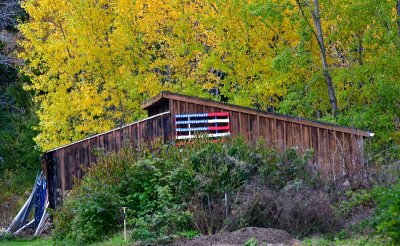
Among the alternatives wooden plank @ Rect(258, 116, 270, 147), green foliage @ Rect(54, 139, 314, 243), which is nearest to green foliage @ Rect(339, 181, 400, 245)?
green foliage @ Rect(54, 139, 314, 243)

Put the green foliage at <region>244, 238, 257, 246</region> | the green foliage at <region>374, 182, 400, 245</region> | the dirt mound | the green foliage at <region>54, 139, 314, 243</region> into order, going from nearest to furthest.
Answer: the green foliage at <region>374, 182, 400, 245</region> → the green foliage at <region>244, 238, 257, 246</region> → the dirt mound → the green foliage at <region>54, 139, 314, 243</region>

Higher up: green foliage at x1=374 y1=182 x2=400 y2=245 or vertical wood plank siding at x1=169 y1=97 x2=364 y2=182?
vertical wood plank siding at x1=169 y1=97 x2=364 y2=182

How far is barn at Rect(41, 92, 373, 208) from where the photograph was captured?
2291 cm

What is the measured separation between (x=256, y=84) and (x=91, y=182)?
1070 cm

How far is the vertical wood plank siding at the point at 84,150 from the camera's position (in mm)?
23344

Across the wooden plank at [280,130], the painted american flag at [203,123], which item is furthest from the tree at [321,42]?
the painted american flag at [203,123]

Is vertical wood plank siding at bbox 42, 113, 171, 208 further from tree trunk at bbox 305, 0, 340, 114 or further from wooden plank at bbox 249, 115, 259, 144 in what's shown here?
tree trunk at bbox 305, 0, 340, 114

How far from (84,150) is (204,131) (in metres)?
3.83

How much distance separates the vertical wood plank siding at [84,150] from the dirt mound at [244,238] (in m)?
8.23

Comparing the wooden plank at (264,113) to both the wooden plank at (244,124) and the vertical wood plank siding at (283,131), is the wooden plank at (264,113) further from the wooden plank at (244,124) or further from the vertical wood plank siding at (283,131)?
the wooden plank at (244,124)

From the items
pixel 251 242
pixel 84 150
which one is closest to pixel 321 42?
pixel 84 150

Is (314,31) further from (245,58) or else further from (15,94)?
(15,94)

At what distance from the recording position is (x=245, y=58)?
28.6m

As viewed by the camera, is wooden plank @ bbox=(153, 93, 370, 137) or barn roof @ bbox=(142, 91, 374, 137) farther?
barn roof @ bbox=(142, 91, 374, 137)
